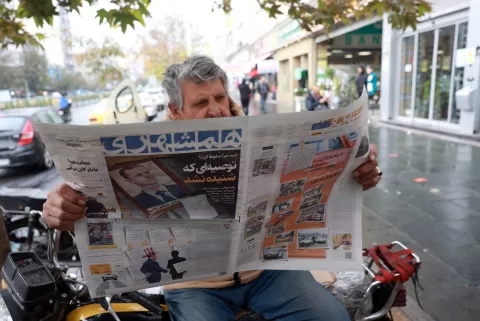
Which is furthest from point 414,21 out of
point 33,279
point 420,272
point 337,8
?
point 33,279

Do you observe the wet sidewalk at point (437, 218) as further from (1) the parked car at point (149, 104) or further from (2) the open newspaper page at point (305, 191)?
(1) the parked car at point (149, 104)

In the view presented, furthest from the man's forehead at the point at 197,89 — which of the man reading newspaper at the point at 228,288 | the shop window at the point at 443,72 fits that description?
the shop window at the point at 443,72

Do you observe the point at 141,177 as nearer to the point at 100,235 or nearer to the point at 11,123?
the point at 100,235

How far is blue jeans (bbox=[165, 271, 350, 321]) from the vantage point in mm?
1518

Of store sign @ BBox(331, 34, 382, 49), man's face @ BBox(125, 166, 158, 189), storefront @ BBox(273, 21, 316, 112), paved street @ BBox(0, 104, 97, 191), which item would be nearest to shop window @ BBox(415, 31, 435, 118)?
store sign @ BBox(331, 34, 382, 49)

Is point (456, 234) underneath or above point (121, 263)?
underneath

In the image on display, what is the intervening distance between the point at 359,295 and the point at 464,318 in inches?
28.8

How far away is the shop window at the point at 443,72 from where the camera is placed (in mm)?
9156

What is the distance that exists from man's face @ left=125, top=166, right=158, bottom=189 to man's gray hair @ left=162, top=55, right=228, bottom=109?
2.34 ft

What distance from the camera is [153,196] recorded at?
1.19 meters

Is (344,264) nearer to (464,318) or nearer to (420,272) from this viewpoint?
(464,318)

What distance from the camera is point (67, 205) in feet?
3.82

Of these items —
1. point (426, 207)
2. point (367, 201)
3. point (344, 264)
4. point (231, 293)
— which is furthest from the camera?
point (367, 201)

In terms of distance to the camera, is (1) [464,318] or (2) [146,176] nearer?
(2) [146,176]
